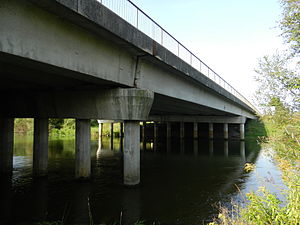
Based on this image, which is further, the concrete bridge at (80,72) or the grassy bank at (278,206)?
the concrete bridge at (80,72)

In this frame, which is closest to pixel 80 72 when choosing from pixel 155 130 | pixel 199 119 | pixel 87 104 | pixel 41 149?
pixel 87 104

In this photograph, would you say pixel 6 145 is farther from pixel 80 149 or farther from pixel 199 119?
pixel 199 119

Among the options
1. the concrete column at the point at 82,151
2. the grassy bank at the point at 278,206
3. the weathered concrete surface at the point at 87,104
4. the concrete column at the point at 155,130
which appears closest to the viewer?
the grassy bank at the point at 278,206

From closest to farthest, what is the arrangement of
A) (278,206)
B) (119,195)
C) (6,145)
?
(278,206) < (119,195) < (6,145)

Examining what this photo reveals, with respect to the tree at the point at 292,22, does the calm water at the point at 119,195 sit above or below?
below

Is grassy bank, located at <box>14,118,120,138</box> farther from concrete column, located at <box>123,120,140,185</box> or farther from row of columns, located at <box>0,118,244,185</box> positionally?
concrete column, located at <box>123,120,140,185</box>

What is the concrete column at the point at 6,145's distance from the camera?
44.0ft

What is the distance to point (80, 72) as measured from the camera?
7.34 meters

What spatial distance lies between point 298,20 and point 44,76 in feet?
27.9

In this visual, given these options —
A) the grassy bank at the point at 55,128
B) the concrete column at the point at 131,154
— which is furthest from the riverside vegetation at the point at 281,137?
the grassy bank at the point at 55,128

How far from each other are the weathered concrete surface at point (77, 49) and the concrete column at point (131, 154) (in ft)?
6.01

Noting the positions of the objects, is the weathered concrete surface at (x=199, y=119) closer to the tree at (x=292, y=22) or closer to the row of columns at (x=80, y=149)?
the row of columns at (x=80, y=149)

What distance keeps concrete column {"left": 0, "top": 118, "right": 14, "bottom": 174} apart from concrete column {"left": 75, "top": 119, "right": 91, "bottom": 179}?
16.8ft

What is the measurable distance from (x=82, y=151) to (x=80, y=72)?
490 centimetres
